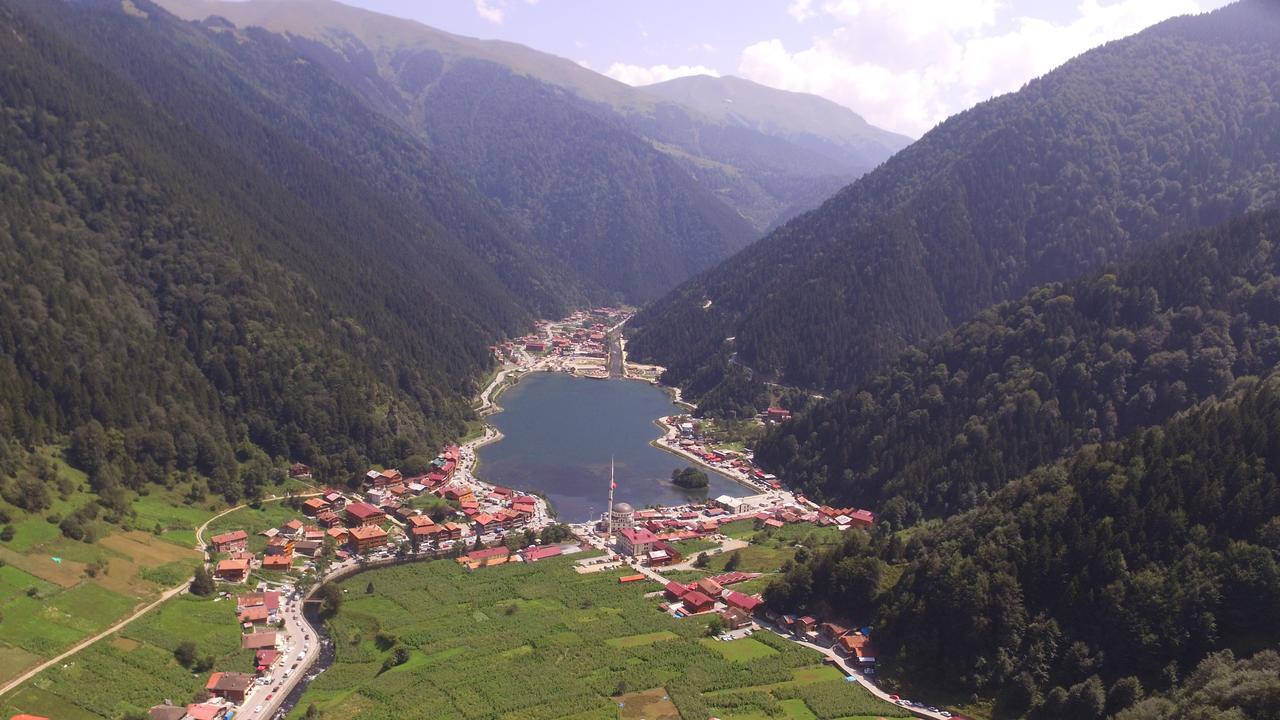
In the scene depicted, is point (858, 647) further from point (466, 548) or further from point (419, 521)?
point (419, 521)

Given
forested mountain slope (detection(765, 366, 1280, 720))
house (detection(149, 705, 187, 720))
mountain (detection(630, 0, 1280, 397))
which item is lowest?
house (detection(149, 705, 187, 720))

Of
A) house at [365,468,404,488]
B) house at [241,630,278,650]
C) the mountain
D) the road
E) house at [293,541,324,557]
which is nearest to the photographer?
the road

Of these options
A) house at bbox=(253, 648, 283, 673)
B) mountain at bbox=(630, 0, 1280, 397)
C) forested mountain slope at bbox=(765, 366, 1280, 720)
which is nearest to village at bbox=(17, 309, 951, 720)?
house at bbox=(253, 648, 283, 673)

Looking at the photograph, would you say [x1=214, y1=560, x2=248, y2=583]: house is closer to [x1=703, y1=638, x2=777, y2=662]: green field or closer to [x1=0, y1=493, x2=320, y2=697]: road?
[x1=0, y1=493, x2=320, y2=697]: road

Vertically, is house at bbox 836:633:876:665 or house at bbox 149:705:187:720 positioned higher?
house at bbox 836:633:876:665

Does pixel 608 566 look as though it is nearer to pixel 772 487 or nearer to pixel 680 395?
pixel 772 487

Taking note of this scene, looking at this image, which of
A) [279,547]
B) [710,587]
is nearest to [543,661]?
[710,587]

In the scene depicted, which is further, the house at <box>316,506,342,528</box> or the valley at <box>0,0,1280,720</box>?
the house at <box>316,506,342,528</box>
